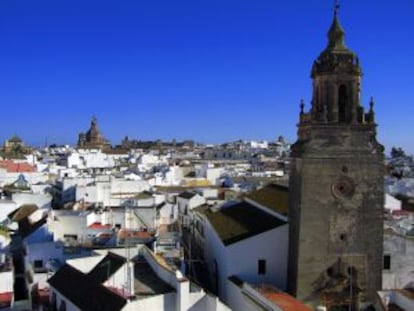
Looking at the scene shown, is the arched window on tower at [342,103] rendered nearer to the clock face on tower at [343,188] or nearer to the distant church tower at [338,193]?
the distant church tower at [338,193]

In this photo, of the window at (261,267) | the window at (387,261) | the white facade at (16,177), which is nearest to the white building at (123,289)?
the window at (261,267)

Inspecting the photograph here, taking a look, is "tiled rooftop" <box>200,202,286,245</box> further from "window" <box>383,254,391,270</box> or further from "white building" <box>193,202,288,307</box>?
"window" <box>383,254,391,270</box>

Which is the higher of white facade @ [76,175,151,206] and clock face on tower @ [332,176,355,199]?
clock face on tower @ [332,176,355,199]

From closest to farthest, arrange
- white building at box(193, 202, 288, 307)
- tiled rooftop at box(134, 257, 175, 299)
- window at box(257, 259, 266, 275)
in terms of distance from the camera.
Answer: tiled rooftop at box(134, 257, 175, 299)
white building at box(193, 202, 288, 307)
window at box(257, 259, 266, 275)

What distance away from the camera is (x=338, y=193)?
22859 millimetres

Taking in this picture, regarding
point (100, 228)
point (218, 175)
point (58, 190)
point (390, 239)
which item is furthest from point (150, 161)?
point (390, 239)

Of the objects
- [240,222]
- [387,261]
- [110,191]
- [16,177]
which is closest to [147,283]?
[240,222]

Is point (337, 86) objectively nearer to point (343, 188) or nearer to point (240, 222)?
point (343, 188)

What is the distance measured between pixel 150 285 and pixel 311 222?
7.29 metres

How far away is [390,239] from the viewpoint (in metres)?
25.0

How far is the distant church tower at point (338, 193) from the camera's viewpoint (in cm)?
2266

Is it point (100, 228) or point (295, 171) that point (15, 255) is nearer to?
point (100, 228)

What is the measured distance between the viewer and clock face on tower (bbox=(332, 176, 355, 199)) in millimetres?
22828

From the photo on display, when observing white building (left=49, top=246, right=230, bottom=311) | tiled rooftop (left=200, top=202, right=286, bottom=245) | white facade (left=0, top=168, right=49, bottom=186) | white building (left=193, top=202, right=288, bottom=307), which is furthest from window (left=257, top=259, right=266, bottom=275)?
white facade (left=0, top=168, right=49, bottom=186)
